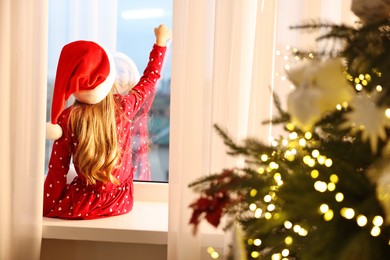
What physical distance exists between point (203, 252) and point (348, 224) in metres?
0.79

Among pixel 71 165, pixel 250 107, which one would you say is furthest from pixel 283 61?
pixel 71 165

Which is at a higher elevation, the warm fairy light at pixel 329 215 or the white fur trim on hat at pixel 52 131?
the white fur trim on hat at pixel 52 131

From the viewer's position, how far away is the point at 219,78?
1530mm

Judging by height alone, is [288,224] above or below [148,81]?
below

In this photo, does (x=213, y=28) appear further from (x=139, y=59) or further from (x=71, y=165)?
(x=71, y=165)

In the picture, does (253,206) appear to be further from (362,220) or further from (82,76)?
(82,76)

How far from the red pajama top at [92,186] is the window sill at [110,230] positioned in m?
0.03

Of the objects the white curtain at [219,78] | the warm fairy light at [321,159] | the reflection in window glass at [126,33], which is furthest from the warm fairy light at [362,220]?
the reflection in window glass at [126,33]

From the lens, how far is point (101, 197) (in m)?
1.72

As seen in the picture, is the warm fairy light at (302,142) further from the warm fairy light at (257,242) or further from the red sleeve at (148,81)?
the red sleeve at (148,81)

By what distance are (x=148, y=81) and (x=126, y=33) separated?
0.90ft

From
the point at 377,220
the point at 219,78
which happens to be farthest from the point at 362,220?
the point at 219,78

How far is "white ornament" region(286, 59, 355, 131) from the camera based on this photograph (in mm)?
633

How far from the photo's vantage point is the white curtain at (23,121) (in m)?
1.64
